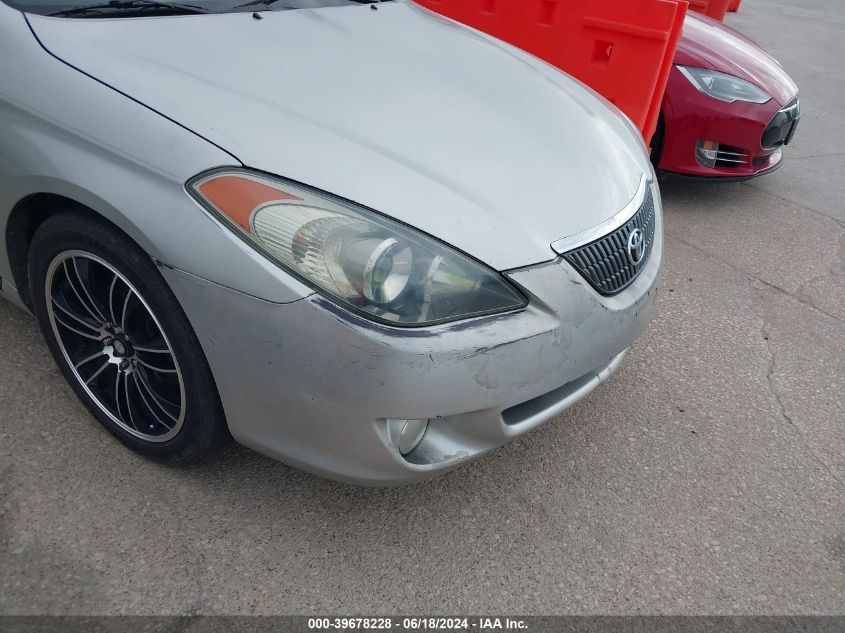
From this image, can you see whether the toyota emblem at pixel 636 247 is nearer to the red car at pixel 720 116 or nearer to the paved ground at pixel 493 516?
the paved ground at pixel 493 516

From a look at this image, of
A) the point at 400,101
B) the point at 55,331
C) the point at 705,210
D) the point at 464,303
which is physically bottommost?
the point at 705,210

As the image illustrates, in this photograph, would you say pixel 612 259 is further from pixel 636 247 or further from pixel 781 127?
pixel 781 127

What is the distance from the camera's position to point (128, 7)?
2.25 meters

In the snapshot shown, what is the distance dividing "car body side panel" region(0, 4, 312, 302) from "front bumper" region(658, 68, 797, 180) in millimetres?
3452

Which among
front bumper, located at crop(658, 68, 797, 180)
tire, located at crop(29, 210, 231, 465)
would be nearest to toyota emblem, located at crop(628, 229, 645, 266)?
tire, located at crop(29, 210, 231, 465)

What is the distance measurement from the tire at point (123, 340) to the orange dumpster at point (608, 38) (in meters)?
3.09

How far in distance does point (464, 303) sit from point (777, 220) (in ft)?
11.6

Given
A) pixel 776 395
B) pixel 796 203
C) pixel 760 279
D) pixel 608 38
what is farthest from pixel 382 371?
pixel 796 203

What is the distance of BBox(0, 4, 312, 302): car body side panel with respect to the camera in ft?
5.72

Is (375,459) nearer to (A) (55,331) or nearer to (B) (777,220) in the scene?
(A) (55,331)

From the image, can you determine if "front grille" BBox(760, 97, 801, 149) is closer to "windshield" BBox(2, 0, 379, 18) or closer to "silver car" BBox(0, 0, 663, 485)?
"silver car" BBox(0, 0, 663, 485)

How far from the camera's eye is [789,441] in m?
2.68

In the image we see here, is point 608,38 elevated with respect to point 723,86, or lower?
elevated

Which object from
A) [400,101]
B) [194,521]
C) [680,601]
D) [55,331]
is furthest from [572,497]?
[55,331]
